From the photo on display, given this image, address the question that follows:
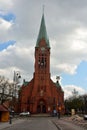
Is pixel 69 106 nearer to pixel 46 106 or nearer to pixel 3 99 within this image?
pixel 46 106

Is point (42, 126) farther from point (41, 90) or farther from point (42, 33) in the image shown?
point (42, 33)

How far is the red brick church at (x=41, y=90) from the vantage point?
123438 mm

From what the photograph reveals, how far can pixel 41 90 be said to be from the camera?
12469 cm

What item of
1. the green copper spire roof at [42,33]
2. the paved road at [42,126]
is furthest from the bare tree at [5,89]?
the green copper spire roof at [42,33]

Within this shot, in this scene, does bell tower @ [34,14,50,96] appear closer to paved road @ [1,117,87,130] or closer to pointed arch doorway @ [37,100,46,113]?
pointed arch doorway @ [37,100,46,113]

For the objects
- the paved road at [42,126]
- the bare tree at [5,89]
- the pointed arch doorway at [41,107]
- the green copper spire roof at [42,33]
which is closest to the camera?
the paved road at [42,126]

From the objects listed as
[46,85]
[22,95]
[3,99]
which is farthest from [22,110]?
[3,99]

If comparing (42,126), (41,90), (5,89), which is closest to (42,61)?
(41,90)

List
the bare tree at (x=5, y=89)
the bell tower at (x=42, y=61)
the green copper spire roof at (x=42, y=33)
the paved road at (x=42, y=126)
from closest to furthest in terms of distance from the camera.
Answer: the paved road at (x=42, y=126), the bare tree at (x=5, y=89), the bell tower at (x=42, y=61), the green copper spire roof at (x=42, y=33)

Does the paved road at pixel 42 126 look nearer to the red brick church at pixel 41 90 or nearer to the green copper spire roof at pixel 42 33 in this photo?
the red brick church at pixel 41 90

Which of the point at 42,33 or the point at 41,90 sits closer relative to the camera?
the point at 41,90

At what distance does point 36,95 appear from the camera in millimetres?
124062

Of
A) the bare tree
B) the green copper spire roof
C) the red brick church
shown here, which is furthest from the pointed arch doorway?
the bare tree

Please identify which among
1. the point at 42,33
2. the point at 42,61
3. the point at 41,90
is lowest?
the point at 41,90
